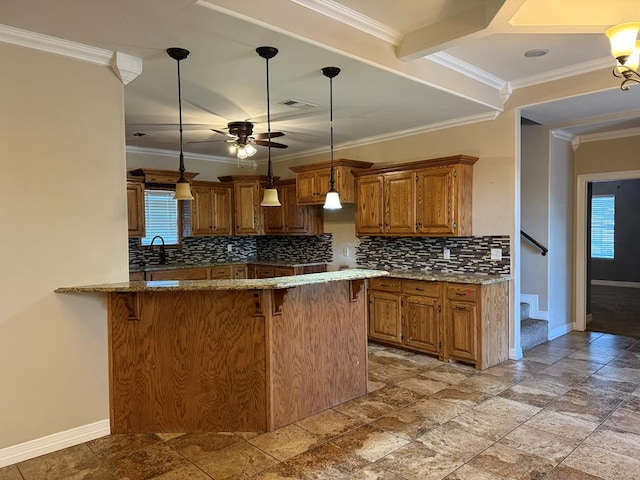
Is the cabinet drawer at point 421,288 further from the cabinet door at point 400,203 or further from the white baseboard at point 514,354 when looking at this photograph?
the white baseboard at point 514,354

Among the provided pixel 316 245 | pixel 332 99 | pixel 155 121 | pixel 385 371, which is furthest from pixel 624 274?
pixel 155 121

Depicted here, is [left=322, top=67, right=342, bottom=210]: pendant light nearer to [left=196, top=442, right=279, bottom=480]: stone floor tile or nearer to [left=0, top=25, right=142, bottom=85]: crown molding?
[left=0, top=25, right=142, bottom=85]: crown molding

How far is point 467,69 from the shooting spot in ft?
13.1

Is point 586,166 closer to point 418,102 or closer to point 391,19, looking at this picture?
point 418,102

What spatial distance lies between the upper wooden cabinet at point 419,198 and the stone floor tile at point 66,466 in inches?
144

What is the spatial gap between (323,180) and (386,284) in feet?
5.44

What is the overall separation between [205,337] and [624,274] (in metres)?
10.2

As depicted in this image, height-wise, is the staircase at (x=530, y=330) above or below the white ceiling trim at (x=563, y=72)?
below

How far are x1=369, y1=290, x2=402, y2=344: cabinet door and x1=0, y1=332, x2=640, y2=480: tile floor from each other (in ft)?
3.38

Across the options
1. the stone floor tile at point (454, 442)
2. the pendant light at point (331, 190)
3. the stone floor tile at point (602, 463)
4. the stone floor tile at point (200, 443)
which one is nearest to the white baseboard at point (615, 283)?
the stone floor tile at point (602, 463)

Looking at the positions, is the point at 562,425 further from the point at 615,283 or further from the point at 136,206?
the point at 615,283

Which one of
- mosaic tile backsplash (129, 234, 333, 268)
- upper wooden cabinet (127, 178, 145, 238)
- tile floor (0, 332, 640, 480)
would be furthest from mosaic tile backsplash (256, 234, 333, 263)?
tile floor (0, 332, 640, 480)

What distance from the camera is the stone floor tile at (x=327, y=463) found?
257 centimetres

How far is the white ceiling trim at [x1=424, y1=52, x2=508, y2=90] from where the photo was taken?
12.1ft
